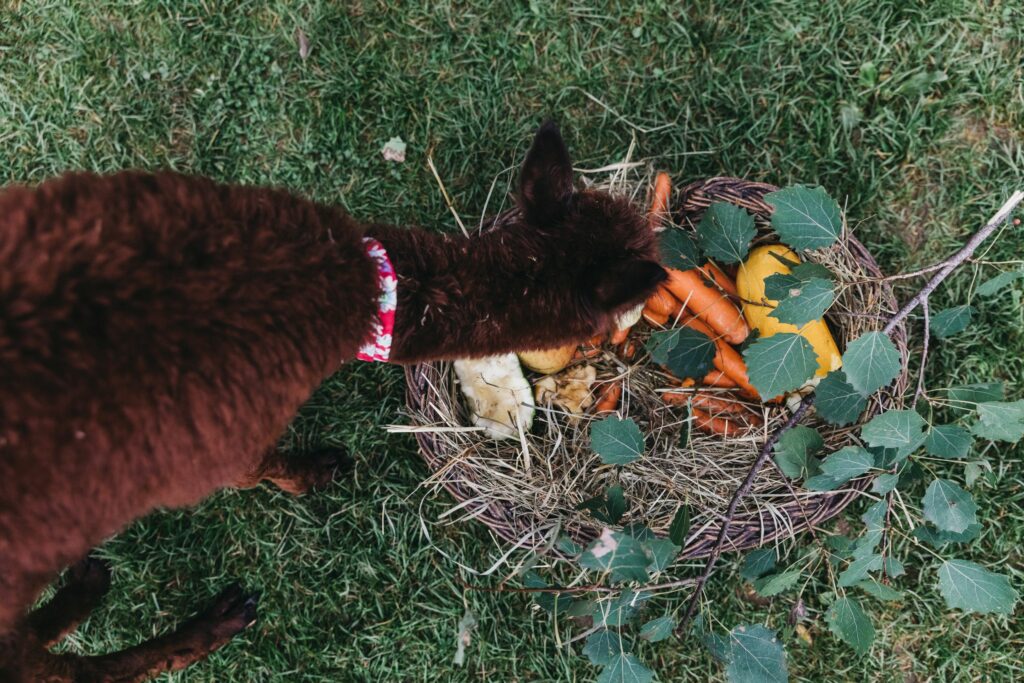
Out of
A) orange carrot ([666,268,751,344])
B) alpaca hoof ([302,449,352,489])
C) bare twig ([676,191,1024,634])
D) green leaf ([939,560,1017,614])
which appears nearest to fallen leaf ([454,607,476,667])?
alpaca hoof ([302,449,352,489])

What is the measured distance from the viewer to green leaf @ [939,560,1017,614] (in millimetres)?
2506

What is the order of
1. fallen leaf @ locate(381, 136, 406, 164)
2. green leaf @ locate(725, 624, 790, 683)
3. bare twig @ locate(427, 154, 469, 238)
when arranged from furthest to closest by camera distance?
1. fallen leaf @ locate(381, 136, 406, 164)
2. bare twig @ locate(427, 154, 469, 238)
3. green leaf @ locate(725, 624, 790, 683)

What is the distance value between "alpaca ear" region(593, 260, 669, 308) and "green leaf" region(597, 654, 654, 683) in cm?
131

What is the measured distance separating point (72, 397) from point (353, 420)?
1850 millimetres

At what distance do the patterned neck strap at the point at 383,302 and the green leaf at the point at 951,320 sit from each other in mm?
2237

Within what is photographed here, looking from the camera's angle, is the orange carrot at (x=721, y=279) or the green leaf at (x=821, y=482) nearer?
the green leaf at (x=821, y=482)

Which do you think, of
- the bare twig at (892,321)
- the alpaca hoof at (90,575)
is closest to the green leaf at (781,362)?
the bare twig at (892,321)

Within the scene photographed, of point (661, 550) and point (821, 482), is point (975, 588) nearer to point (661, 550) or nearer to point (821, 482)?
point (821, 482)

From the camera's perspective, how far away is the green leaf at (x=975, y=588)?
8.22 feet

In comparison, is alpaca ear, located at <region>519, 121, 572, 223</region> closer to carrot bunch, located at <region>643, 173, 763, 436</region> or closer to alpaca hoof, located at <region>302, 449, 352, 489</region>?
carrot bunch, located at <region>643, 173, 763, 436</region>

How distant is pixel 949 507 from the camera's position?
2.56 m

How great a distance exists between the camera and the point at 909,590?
11.9 ft

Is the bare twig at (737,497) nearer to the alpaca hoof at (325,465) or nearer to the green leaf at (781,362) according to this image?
the green leaf at (781,362)

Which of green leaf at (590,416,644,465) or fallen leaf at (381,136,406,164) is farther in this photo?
fallen leaf at (381,136,406,164)
